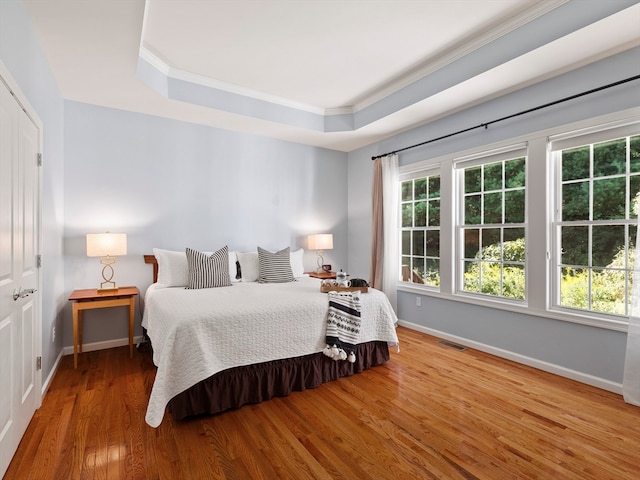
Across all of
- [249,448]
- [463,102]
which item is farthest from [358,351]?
[463,102]

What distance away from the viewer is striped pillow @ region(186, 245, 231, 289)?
11.6 feet

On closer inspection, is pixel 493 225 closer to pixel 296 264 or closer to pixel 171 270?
pixel 296 264

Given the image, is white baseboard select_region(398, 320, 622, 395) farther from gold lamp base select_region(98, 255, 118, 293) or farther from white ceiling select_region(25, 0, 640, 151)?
gold lamp base select_region(98, 255, 118, 293)

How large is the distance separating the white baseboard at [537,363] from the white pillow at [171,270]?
2979 mm

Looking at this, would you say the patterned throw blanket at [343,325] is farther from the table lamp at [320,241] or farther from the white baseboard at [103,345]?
the white baseboard at [103,345]

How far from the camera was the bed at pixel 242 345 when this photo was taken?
7.25 feet

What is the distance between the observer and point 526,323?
3.27 m

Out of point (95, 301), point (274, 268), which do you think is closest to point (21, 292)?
point (95, 301)

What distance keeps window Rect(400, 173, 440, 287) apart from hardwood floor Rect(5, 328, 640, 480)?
1.72 meters

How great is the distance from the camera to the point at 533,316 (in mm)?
3221

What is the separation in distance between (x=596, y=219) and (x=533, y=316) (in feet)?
3.33

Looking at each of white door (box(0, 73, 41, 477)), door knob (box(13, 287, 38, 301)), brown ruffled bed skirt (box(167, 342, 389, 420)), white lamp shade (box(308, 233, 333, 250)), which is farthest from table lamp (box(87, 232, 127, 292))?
white lamp shade (box(308, 233, 333, 250))

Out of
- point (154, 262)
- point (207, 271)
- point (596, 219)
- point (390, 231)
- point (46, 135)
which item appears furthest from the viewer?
point (390, 231)

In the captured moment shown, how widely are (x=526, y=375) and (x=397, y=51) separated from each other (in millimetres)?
3164
